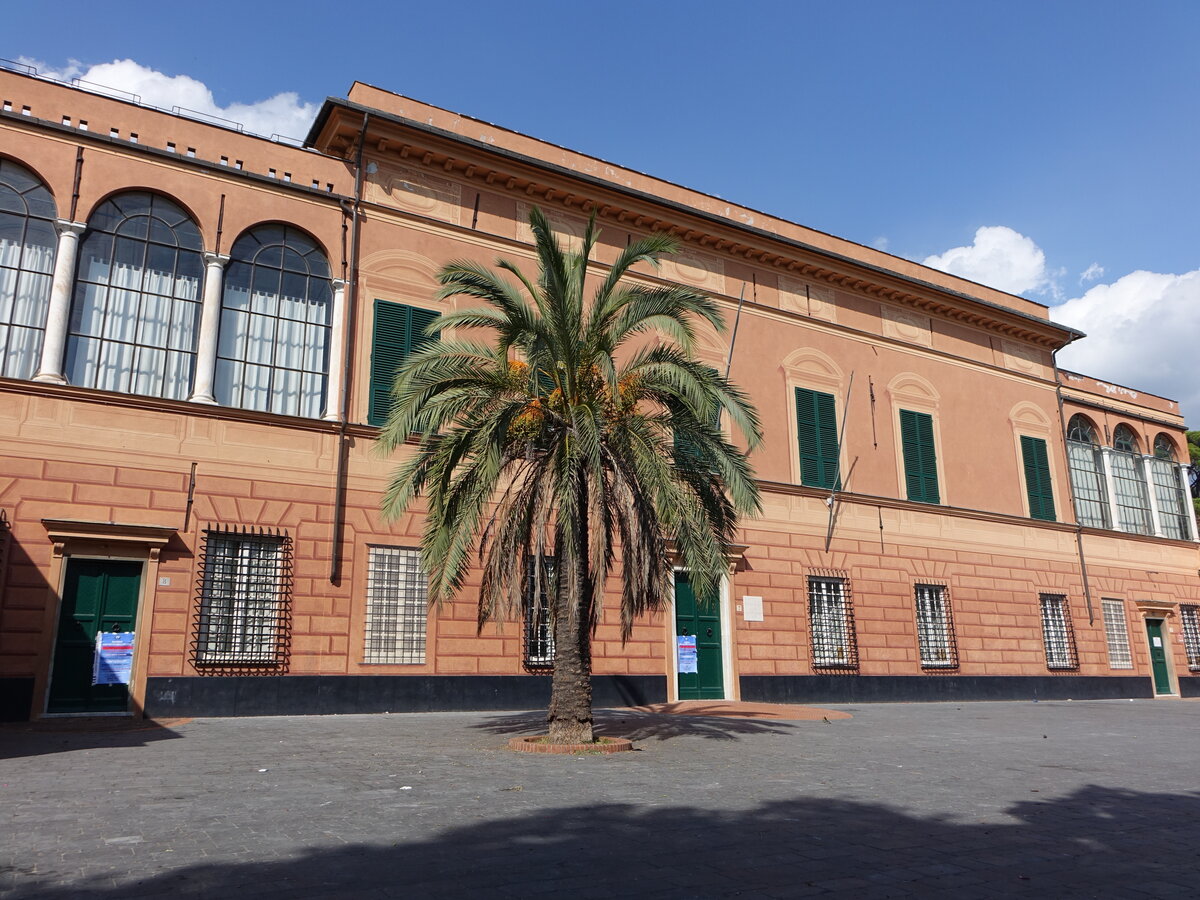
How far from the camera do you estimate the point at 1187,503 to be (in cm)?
3209

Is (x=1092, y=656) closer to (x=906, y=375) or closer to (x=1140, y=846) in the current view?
(x=906, y=375)

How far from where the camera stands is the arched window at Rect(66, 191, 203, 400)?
49.0ft

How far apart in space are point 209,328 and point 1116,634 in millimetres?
26609

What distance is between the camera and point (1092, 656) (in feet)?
88.6

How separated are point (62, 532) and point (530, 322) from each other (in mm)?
7789

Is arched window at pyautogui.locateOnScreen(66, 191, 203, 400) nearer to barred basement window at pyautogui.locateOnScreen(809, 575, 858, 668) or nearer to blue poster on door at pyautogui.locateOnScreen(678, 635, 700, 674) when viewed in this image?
blue poster on door at pyautogui.locateOnScreen(678, 635, 700, 674)

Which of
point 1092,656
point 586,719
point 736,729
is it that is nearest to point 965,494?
point 1092,656

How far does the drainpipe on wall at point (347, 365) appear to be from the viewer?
15.9m

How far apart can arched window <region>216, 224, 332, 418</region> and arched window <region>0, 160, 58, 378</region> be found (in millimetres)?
2704

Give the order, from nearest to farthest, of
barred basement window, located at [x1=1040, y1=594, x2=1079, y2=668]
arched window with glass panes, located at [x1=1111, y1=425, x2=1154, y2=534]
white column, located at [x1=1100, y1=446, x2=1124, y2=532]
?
1. barred basement window, located at [x1=1040, y1=594, x2=1079, y2=668]
2. white column, located at [x1=1100, y1=446, x2=1124, y2=532]
3. arched window with glass panes, located at [x1=1111, y1=425, x2=1154, y2=534]

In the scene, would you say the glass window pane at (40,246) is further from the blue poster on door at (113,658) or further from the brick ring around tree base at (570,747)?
the brick ring around tree base at (570,747)

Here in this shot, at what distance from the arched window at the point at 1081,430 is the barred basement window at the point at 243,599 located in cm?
2479

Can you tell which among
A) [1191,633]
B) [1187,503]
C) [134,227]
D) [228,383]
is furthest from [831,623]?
[1187,503]

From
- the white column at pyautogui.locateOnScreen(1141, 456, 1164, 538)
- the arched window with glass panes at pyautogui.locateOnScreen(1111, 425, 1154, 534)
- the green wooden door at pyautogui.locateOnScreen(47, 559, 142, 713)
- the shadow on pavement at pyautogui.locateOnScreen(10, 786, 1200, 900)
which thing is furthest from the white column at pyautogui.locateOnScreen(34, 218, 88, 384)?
the white column at pyautogui.locateOnScreen(1141, 456, 1164, 538)
